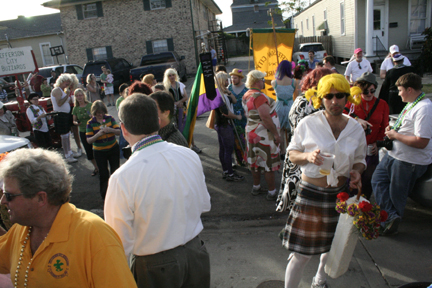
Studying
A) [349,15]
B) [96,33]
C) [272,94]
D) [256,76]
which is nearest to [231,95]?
[256,76]

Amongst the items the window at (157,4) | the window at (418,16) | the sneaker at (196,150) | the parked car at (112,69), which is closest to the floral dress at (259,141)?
the sneaker at (196,150)

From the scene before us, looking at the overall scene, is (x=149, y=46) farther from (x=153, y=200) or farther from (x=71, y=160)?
(x=153, y=200)

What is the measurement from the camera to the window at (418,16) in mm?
17438

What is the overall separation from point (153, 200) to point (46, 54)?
35815mm

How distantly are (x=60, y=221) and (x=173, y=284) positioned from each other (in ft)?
2.48

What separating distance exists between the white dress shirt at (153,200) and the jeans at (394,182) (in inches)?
103

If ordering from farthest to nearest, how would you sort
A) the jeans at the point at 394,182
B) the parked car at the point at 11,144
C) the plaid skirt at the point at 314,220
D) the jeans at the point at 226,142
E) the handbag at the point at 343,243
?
A: 1. the jeans at the point at 226,142
2. the parked car at the point at 11,144
3. the jeans at the point at 394,182
4. the plaid skirt at the point at 314,220
5. the handbag at the point at 343,243

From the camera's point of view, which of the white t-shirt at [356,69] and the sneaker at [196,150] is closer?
the sneaker at [196,150]

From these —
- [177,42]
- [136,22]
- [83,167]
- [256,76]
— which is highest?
[136,22]

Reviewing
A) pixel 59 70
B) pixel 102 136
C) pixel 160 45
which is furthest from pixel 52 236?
pixel 160 45

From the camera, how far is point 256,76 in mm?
4383

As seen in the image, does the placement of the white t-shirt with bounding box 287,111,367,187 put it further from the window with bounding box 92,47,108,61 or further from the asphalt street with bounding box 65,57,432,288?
the window with bounding box 92,47,108,61

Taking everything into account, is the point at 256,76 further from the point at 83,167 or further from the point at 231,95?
the point at 83,167

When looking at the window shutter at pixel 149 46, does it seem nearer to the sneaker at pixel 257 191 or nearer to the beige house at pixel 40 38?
the beige house at pixel 40 38
